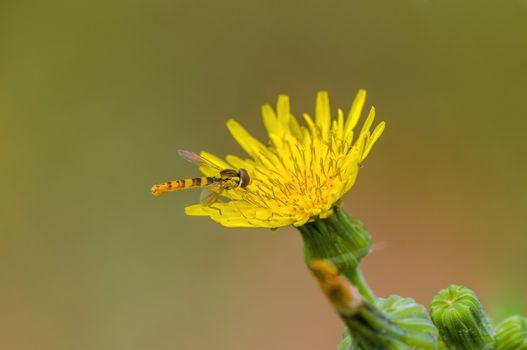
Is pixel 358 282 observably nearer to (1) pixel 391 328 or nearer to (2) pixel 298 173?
(1) pixel 391 328

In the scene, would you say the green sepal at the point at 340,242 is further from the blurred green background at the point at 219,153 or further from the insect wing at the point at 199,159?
the blurred green background at the point at 219,153

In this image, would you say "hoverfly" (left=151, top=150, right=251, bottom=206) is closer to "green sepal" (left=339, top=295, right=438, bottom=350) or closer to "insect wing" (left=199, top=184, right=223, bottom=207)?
"insect wing" (left=199, top=184, right=223, bottom=207)

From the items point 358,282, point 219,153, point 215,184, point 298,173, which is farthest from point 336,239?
point 219,153

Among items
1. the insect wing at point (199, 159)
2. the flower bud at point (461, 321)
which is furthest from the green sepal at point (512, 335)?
the insect wing at point (199, 159)

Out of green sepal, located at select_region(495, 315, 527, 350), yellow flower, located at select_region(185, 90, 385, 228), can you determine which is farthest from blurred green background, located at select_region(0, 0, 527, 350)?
yellow flower, located at select_region(185, 90, 385, 228)

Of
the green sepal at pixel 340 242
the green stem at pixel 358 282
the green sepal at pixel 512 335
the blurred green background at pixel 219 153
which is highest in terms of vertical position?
the blurred green background at pixel 219 153

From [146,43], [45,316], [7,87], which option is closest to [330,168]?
[45,316]
